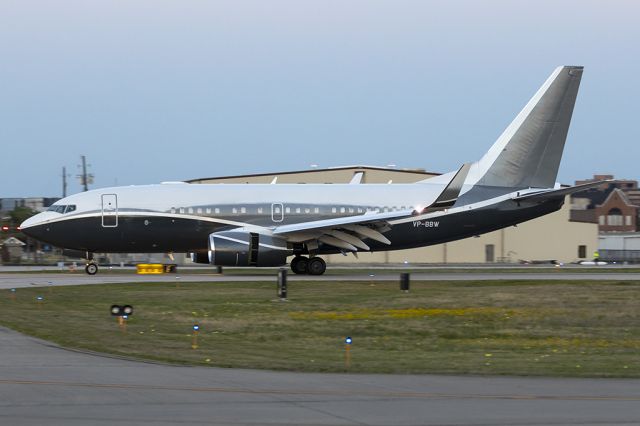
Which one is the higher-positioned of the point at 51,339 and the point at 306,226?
the point at 306,226

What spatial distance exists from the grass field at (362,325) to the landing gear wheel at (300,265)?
699 cm

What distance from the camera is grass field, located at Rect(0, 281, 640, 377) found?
2064 centimetres

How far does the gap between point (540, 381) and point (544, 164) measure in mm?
31609

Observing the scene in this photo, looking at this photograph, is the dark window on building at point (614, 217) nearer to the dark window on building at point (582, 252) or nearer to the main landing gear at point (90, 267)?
the dark window on building at point (582, 252)

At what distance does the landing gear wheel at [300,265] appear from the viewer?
158 ft

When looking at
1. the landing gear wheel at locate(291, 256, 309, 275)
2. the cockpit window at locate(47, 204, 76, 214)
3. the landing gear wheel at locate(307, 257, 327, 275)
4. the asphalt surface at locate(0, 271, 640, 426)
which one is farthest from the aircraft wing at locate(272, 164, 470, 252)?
the asphalt surface at locate(0, 271, 640, 426)

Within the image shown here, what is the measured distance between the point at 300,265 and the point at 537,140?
42.4 feet

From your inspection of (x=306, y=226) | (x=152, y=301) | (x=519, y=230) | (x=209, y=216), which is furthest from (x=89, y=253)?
(x=519, y=230)

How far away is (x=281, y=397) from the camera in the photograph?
15703 millimetres

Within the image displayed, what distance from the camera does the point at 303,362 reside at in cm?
2006

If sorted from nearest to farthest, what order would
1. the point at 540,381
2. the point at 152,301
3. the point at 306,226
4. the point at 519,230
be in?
the point at 540,381, the point at 152,301, the point at 306,226, the point at 519,230

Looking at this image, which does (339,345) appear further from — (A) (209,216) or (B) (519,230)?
(B) (519,230)

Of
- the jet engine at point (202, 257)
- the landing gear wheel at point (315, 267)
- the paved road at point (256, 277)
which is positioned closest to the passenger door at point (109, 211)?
the paved road at point (256, 277)

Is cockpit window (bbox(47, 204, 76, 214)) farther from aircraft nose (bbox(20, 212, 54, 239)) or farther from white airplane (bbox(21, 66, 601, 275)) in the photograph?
aircraft nose (bbox(20, 212, 54, 239))
